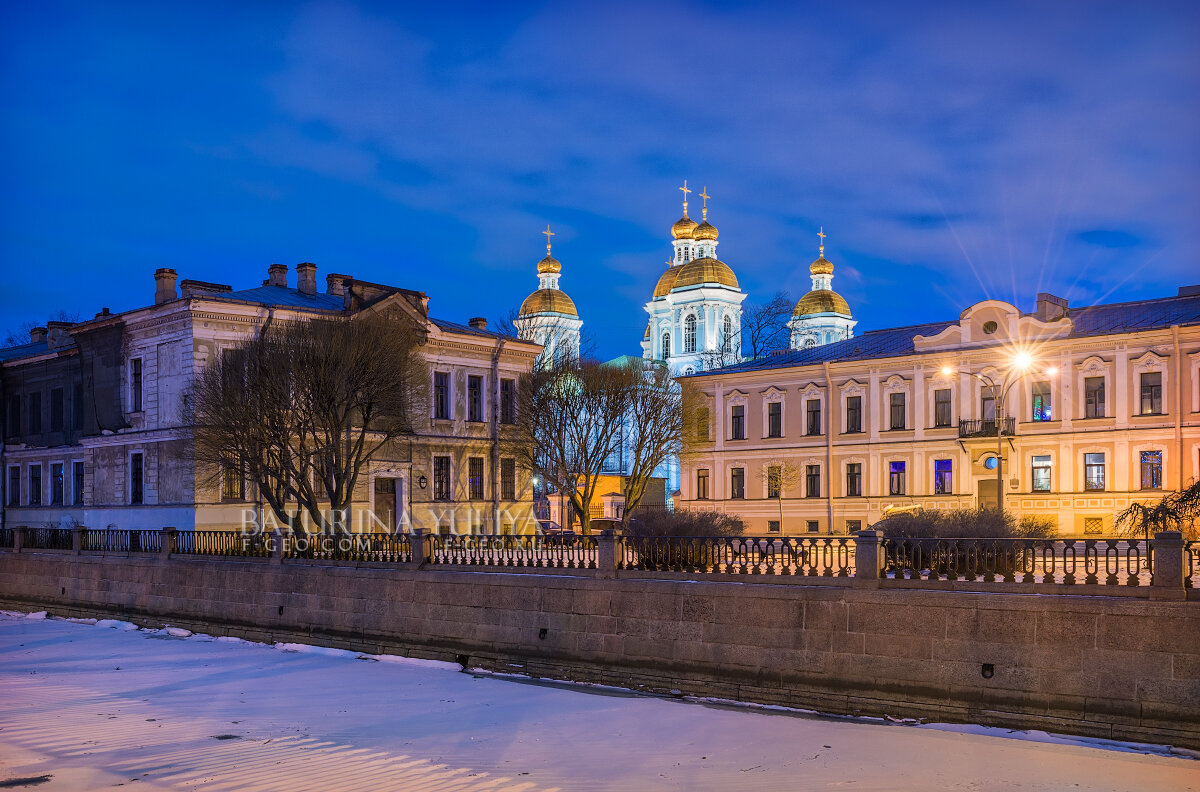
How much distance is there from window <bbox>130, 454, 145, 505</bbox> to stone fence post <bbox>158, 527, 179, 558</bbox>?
270 inches

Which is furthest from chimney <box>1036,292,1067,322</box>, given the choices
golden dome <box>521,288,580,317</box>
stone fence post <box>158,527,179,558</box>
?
golden dome <box>521,288,580,317</box>

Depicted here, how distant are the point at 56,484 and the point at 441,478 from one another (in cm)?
1426

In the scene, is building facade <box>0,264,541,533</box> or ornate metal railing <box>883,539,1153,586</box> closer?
ornate metal railing <box>883,539,1153,586</box>

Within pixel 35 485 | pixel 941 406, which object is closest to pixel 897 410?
pixel 941 406

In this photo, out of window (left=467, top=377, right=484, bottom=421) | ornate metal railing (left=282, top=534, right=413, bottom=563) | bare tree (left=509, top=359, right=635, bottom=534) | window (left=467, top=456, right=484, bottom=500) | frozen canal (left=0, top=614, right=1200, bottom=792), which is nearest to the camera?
frozen canal (left=0, top=614, right=1200, bottom=792)

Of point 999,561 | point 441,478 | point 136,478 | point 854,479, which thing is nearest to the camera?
point 999,561

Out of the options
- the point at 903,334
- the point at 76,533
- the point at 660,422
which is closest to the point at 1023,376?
the point at 903,334

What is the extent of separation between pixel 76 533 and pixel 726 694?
2183cm

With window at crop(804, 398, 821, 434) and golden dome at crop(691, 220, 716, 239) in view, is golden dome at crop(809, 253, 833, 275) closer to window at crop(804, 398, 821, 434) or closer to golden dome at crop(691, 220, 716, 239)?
golden dome at crop(691, 220, 716, 239)

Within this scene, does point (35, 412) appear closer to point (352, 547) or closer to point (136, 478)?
point (136, 478)

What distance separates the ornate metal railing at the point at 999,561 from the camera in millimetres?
14633

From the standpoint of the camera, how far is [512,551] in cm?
2105

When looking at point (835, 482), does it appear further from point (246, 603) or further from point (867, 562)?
point (867, 562)

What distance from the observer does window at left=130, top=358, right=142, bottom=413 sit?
35.2 m
